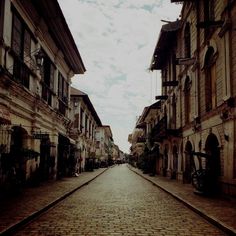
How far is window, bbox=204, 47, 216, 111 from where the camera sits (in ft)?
52.1

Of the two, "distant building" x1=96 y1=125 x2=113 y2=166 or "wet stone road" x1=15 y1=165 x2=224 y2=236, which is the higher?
"distant building" x1=96 y1=125 x2=113 y2=166

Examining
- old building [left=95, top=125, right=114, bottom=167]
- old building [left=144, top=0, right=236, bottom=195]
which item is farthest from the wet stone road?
old building [left=95, top=125, right=114, bottom=167]

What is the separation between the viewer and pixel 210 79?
16609 mm

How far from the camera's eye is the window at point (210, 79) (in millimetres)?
15867

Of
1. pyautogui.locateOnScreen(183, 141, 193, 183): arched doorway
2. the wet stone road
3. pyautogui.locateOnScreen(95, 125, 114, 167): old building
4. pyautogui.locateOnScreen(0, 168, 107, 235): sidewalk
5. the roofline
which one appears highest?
the roofline

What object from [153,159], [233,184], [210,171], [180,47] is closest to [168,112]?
[180,47]

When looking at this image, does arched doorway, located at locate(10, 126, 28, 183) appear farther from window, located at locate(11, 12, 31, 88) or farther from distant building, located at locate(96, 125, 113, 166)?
distant building, located at locate(96, 125, 113, 166)

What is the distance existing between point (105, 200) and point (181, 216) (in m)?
3.78

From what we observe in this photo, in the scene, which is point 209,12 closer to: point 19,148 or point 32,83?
point 32,83

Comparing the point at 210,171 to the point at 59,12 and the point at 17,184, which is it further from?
the point at 59,12

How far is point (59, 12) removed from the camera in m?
16.4

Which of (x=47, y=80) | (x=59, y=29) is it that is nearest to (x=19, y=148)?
(x=47, y=80)

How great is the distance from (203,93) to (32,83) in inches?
296

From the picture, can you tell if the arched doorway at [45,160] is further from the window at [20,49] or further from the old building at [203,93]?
the old building at [203,93]
